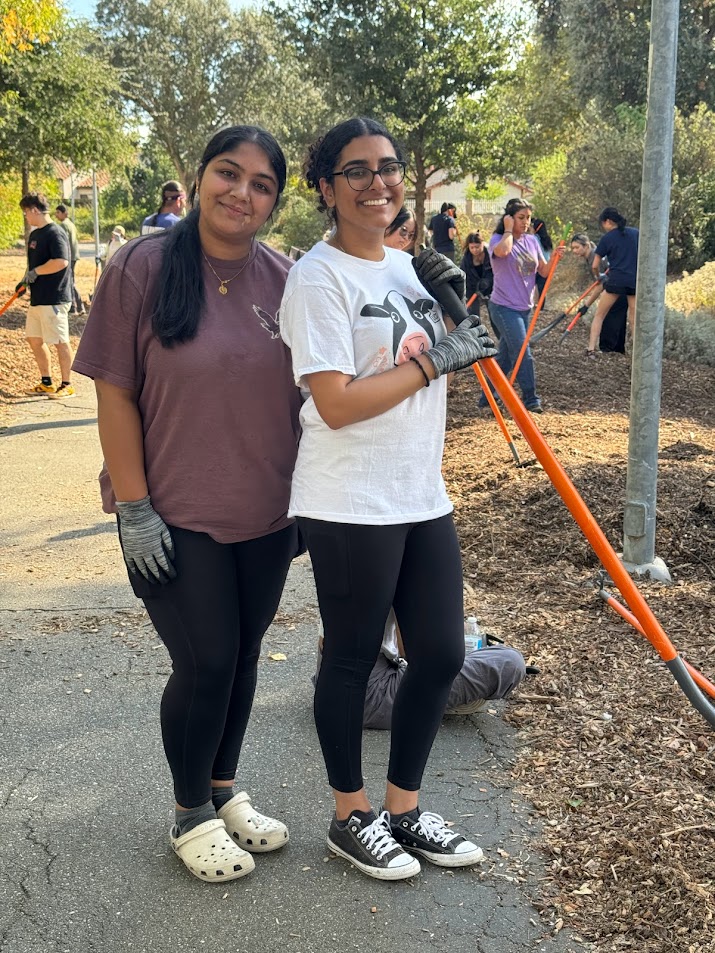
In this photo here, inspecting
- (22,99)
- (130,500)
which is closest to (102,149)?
(22,99)

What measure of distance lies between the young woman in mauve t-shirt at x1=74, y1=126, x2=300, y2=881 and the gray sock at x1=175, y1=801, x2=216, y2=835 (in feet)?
0.13

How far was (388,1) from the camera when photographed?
945 inches

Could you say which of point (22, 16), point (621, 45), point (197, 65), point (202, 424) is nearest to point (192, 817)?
point (202, 424)

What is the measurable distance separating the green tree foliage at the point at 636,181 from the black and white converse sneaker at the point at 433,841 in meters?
17.7

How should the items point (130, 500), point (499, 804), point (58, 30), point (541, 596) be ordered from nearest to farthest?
1. point (130, 500)
2. point (499, 804)
3. point (541, 596)
4. point (58, 30)

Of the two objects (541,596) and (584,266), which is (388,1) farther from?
(541,596)

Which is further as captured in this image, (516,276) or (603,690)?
(516,276)

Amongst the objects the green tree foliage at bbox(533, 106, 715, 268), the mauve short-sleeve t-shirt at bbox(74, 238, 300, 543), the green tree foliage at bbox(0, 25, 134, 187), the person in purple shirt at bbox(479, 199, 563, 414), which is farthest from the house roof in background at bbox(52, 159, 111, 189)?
the mauve short-sleeve t-shirt at bbox(74, 238, 300, 543)

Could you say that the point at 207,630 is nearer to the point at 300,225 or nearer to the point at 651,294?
the point at 651,294

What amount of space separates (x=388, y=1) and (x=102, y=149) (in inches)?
375

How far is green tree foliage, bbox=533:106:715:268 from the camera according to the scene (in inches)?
753

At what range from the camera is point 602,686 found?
3850 mm

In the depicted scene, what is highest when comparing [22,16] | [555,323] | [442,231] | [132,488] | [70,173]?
[22,16]

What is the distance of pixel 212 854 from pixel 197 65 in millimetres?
40323
